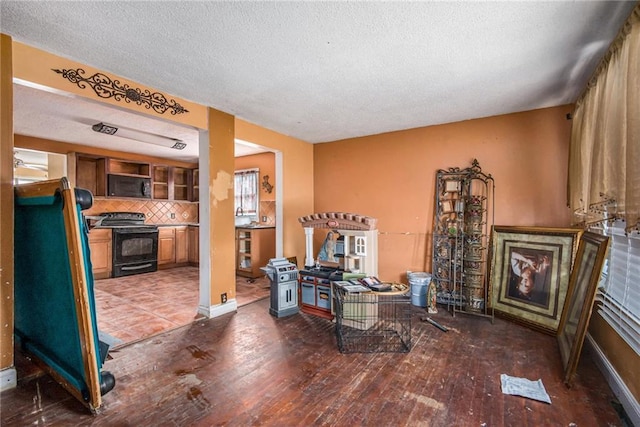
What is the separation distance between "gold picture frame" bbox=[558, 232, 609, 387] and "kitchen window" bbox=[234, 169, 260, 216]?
5.03m

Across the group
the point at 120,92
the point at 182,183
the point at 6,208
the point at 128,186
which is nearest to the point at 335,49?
the point at 120,92

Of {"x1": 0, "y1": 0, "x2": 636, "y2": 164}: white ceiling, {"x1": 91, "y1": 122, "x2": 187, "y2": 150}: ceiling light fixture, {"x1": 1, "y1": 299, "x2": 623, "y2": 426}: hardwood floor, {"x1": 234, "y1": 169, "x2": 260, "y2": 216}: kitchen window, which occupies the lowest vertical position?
{"x1": 1, "y1": 299, "x2": 623, "y2": 426}: hardwood floor

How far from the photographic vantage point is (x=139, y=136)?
464 cm

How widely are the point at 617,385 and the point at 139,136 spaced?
6.09m

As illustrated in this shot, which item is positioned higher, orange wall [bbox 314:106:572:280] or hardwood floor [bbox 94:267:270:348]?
orange wall [bbox 314:106:572:280]

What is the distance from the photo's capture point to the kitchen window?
20.0 feet

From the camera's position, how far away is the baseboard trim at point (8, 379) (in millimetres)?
2055

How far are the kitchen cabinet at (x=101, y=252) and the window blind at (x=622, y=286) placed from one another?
6789mm

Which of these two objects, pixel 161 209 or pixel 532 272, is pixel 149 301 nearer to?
pixel 161 209

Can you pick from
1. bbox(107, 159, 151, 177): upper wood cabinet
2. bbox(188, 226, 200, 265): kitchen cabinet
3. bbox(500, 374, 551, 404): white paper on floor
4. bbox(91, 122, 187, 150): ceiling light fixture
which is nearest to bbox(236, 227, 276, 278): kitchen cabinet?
bbox(188, 226, 200, 265): kitchen cabinet

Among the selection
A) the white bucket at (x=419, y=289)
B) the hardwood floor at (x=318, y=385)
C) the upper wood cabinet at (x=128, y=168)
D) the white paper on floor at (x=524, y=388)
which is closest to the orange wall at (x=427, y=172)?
the white bucket at (x=419, y=289)

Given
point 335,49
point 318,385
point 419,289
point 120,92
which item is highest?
point 335,49

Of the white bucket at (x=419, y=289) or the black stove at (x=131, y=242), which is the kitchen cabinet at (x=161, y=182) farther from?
the white bucket at (x=419, y=289)

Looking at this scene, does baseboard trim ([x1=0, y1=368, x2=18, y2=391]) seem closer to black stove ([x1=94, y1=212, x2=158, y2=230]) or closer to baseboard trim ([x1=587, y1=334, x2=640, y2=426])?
black stove ([x1=94, y1=212, x2=158, y2=230])
